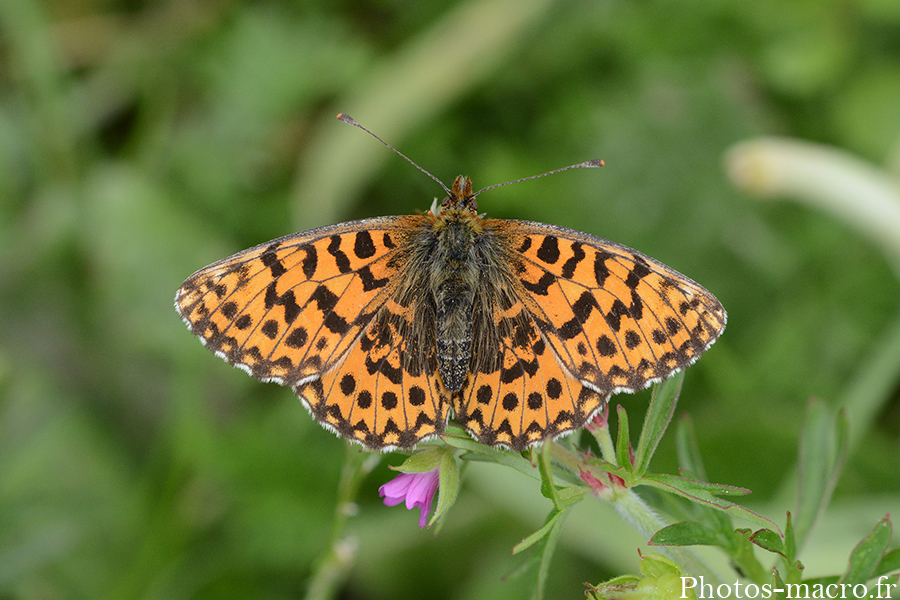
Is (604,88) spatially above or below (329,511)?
above

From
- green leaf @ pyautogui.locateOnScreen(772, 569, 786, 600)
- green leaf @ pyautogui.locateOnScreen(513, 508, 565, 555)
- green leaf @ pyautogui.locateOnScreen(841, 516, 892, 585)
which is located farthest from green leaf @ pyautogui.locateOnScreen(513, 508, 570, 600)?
green leaf @ pyautogui.locateOnScreen(841, 516, 892, 585)

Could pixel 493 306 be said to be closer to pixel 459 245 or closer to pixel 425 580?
pixel 459 245

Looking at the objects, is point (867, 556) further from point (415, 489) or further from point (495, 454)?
point (415, 489)

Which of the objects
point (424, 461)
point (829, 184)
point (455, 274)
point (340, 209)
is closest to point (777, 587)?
point (424, 461)

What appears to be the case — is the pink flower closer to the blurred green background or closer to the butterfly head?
the butterfly head

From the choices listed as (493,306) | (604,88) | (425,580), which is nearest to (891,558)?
(493,306)

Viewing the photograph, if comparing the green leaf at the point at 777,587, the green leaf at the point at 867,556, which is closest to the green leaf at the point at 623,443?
the green leaf at the point at 777,587
